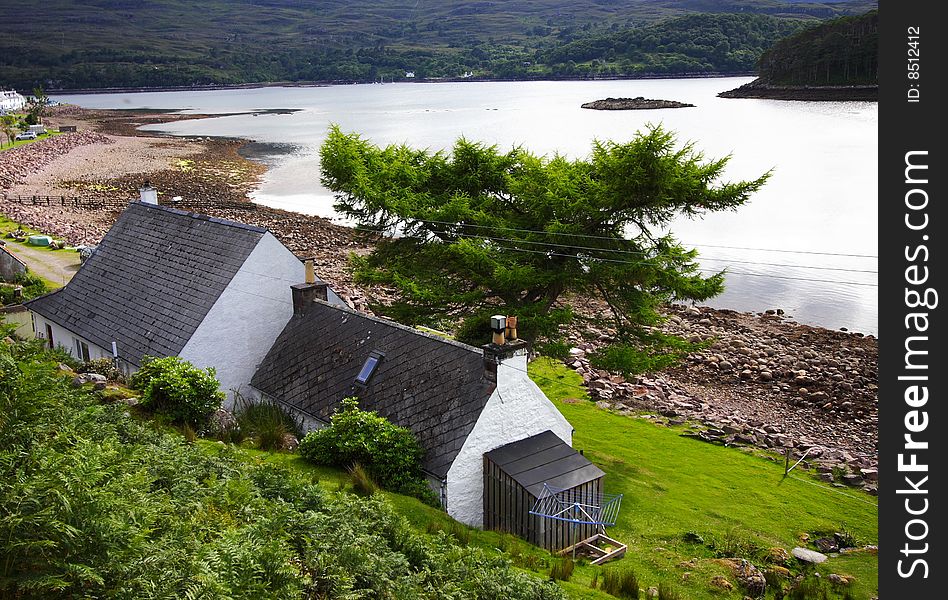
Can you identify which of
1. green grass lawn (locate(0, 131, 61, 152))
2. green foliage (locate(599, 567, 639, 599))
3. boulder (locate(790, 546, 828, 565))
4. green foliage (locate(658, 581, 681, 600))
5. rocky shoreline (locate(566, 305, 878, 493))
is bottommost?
rocky shoreline (locate(566, 305, 878, 493))

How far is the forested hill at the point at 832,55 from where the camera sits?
435 feet

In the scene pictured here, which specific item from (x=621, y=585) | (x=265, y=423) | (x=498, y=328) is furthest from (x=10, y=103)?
(x=621, y=585)

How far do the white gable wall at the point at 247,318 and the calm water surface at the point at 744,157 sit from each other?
11325 mm

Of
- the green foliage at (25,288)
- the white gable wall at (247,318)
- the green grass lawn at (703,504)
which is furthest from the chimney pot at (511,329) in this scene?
the green foliage at (25,288)

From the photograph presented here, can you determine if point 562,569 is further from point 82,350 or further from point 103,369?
point 82,350

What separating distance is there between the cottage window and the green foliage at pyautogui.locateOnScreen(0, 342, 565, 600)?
10710 mm

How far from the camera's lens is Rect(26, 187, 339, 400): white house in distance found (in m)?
22.3

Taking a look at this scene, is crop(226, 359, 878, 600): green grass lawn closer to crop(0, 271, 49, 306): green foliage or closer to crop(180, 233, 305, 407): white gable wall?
crop(180, 233, 305, 407): white gable wall

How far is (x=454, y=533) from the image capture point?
1484cm

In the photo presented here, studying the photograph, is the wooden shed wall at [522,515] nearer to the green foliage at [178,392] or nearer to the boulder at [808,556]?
the boulder at [808,556]

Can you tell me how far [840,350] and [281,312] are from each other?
2320cm

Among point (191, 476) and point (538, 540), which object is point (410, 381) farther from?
point (191, 476)

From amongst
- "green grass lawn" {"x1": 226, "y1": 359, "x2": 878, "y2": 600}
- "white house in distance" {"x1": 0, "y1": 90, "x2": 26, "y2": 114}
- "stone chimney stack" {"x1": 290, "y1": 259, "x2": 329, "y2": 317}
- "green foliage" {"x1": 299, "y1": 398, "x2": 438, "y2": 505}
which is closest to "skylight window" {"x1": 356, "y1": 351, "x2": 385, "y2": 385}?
"green foliage" {"x1": 299, "y1": 398, "x2": 438, "y2": 505}

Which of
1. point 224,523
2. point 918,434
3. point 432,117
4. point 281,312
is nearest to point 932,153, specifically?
point 918,434
